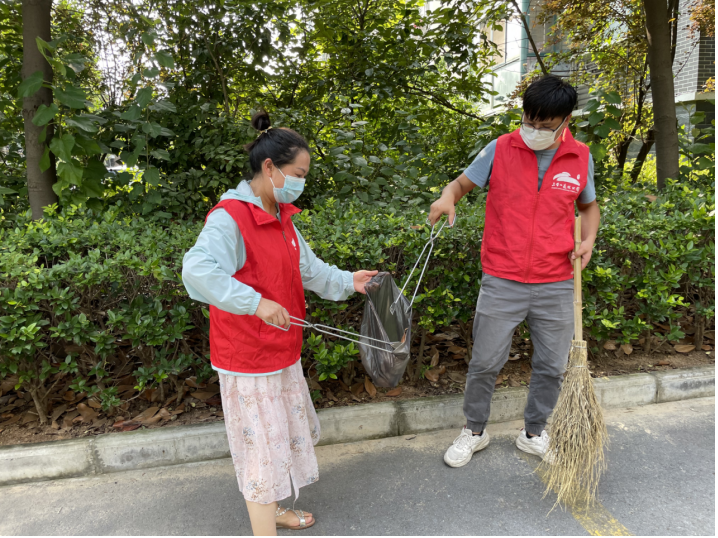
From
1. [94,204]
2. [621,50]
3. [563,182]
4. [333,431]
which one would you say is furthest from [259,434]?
[621,50]

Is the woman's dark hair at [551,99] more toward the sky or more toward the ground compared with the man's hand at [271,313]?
more toward the sky

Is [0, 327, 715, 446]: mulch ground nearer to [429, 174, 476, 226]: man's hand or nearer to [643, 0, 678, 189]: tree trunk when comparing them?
[429, 174, 476, 226]: man's hand

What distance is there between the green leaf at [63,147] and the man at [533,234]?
2559mm

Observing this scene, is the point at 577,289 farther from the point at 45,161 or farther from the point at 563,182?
the point at 45,161

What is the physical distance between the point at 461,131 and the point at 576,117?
111cm

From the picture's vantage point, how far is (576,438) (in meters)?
2.36

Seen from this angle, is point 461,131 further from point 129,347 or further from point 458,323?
point 129,347

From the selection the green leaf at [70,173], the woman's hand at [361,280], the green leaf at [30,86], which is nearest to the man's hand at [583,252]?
the woman's hand at [361,280]

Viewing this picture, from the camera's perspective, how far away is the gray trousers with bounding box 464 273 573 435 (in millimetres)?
2480

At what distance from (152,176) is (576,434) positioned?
3330 millimetres

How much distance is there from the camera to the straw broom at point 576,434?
235 centimetres

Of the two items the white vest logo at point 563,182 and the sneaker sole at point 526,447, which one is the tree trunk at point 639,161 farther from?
the sneaker sole at point 526,447

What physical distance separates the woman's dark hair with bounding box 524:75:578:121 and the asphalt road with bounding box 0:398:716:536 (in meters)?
1.82

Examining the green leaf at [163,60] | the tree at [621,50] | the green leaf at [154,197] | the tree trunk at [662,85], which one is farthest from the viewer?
the tree at [621,50]
